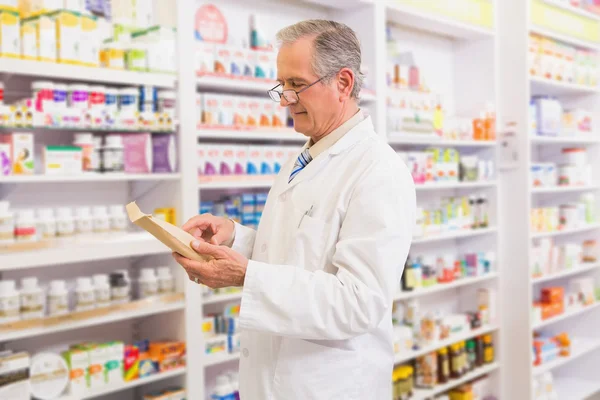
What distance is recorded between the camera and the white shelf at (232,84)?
3281 millimetres

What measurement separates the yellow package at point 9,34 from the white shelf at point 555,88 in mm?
3679

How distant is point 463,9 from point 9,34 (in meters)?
3.17

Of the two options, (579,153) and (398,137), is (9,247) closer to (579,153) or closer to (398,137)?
(398,137)

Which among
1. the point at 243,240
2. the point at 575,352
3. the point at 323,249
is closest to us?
the point at 323,249

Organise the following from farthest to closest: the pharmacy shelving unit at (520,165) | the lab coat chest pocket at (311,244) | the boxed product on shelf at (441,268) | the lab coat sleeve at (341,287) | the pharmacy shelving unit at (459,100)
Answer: the pharmacy shelving unit at (520,165) → the pharmacy shelving unit at (459,100) → the boxed product on shelf at (441,268) → the lab coat chest pocket at (311,244) → the lab coat sleeve at (341,287)

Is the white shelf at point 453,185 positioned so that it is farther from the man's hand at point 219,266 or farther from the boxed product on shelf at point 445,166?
the man's hand at point 219,266

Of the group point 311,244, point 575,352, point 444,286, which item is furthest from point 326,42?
point 575,352

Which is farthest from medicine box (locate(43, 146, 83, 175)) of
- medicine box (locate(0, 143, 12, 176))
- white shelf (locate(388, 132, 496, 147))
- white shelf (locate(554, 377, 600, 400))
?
white shelf (locate(554, 377, 600, 400))

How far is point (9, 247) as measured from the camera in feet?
8.62

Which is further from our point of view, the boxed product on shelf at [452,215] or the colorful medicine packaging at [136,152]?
the boxed product on shelf at [452,215]

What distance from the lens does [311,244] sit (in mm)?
1872

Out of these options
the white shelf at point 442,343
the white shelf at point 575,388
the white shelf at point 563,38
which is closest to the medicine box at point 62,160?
the white shelf at point 442,343

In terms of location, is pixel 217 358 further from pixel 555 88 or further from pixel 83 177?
pixel 555 88

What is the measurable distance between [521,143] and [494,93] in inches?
16.7
